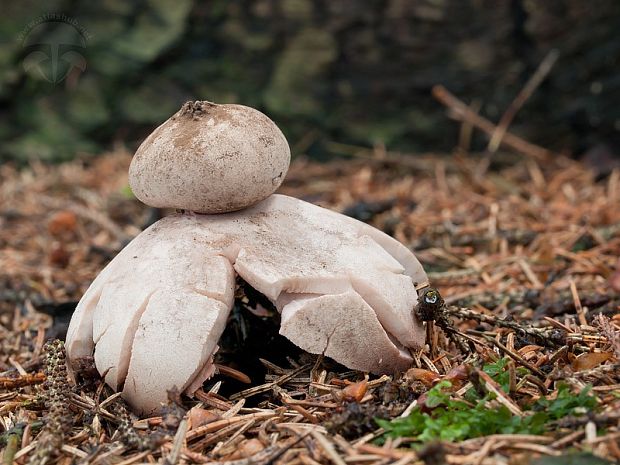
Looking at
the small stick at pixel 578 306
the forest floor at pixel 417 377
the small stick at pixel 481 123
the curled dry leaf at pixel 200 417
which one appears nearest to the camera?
the forest floor at pixel 417 377

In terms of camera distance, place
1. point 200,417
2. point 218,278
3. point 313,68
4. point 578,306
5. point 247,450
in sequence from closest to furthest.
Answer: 1. point 247,450
2. point 200,417
3. point 218,278
4. point 578,306
5. point 313,68

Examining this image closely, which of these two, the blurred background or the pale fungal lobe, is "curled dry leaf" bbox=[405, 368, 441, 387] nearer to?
the pale fungal lobe

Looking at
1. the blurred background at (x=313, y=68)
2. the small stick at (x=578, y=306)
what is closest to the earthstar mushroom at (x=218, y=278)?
the small stick at (x=578, y=306)

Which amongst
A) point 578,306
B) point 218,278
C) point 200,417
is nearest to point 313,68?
point 578,306

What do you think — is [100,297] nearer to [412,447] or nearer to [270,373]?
[270,373]

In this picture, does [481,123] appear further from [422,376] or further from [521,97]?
[422,376]

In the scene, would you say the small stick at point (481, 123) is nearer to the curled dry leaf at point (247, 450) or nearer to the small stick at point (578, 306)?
the small stick at point (578, 306)

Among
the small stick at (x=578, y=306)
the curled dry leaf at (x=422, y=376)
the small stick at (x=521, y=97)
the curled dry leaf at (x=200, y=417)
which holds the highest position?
the small stick at (x=521, y=97)

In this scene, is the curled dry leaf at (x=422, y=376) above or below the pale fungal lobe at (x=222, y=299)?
below
